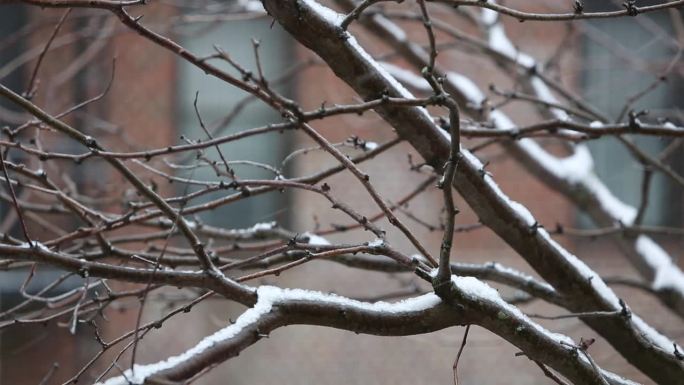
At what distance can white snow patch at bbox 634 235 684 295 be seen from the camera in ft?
6.93

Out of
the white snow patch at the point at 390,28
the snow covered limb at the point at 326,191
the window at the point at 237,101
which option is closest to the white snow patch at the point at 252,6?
the snow covered limb at the point at 326,191

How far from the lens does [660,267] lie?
86.4 inches

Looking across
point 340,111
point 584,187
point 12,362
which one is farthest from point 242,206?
point 340,111

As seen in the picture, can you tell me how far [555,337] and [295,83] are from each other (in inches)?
122

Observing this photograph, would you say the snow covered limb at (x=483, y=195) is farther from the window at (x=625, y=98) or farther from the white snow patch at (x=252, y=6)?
the window at (x=625, y=98)

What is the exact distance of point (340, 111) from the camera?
1247 mm

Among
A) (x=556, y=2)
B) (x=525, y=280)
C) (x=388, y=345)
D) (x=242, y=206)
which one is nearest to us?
(x=525, y=280)

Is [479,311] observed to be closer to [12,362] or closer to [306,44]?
[306,44]

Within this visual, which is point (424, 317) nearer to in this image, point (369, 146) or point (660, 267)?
point (369, 146)

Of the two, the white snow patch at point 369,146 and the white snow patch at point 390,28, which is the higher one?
the white snow patch at point 390,28

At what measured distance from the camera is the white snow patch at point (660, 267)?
2.11 meters

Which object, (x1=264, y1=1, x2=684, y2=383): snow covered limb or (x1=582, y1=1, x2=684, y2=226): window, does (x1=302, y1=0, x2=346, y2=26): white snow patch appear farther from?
(x1=582, y1=1, x2=684, y2=226): window

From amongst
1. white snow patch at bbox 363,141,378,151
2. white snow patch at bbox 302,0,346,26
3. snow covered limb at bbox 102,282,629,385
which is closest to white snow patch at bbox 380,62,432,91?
white snow patch at bbox 363,141,378,151

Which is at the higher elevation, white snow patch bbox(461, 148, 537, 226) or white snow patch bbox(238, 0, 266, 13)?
white snow patch bbox(238, 0, 266, 13)
